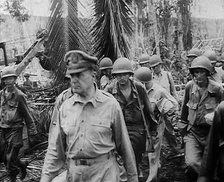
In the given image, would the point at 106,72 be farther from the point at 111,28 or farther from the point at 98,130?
the point at 98,130

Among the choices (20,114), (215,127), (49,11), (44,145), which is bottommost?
(44,145)

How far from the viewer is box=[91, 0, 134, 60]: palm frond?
8.50 metres

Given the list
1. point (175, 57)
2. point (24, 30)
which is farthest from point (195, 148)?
point (24, 30)

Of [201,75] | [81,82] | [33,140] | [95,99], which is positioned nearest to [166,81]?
[201,75]

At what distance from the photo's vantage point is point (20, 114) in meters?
6.95

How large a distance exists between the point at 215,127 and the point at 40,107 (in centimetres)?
803

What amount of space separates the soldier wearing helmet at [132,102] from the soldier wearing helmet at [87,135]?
2.43m

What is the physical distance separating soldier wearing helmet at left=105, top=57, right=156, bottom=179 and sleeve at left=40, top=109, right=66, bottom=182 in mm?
2514

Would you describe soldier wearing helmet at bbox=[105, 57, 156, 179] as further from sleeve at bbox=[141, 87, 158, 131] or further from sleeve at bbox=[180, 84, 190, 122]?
sleeve at bbox=[180, 84, 190, 122]

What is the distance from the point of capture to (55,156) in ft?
11.0

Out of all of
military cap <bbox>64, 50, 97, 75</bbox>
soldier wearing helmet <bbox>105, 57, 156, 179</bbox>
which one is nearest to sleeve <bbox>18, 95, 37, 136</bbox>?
soldier wearing helmet <bbox>105, 57, 156, 179</bbox>

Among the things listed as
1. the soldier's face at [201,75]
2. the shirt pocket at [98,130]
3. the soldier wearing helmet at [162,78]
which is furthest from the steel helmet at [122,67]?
the shirt pocket at [98,130]

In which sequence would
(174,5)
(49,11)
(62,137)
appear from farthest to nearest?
(174,5) → (49,11) → (62,137)

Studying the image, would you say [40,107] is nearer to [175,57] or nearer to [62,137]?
[62,137]
